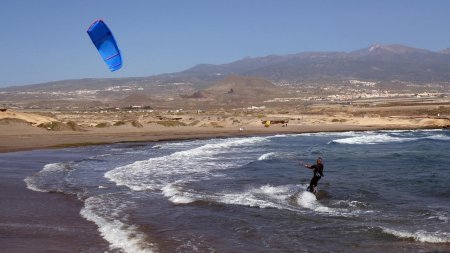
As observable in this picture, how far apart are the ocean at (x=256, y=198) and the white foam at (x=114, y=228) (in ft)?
0.08

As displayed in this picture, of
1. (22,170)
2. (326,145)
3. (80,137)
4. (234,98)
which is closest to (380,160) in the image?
(326,145)

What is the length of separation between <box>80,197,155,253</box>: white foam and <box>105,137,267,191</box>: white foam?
321 centimetres

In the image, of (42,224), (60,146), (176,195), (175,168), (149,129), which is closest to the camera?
(42,224)

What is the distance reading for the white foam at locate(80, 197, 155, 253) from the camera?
34.6ft

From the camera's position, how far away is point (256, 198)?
1575 centimetres

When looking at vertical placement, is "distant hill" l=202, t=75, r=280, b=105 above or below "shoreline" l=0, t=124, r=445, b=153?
above

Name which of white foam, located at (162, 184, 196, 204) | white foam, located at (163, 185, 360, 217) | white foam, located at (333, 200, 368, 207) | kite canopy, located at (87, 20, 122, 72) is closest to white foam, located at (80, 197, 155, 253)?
white foam, located at (162, 184, 196, 204)

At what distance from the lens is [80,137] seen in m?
38.1

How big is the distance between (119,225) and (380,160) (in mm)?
16085

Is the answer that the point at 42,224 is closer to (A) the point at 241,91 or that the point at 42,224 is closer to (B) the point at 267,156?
(B) the point at 267,156

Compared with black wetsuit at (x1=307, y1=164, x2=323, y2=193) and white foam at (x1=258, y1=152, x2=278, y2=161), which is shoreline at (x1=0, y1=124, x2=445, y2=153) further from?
black wetsuit at (x1=307, y1=164, x2=323, y2=193)

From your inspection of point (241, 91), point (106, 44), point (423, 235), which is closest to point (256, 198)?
point (423, 235)

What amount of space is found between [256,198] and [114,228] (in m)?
4.96

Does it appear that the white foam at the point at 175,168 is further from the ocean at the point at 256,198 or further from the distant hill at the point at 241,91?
the distant hill at the point at 241,91
